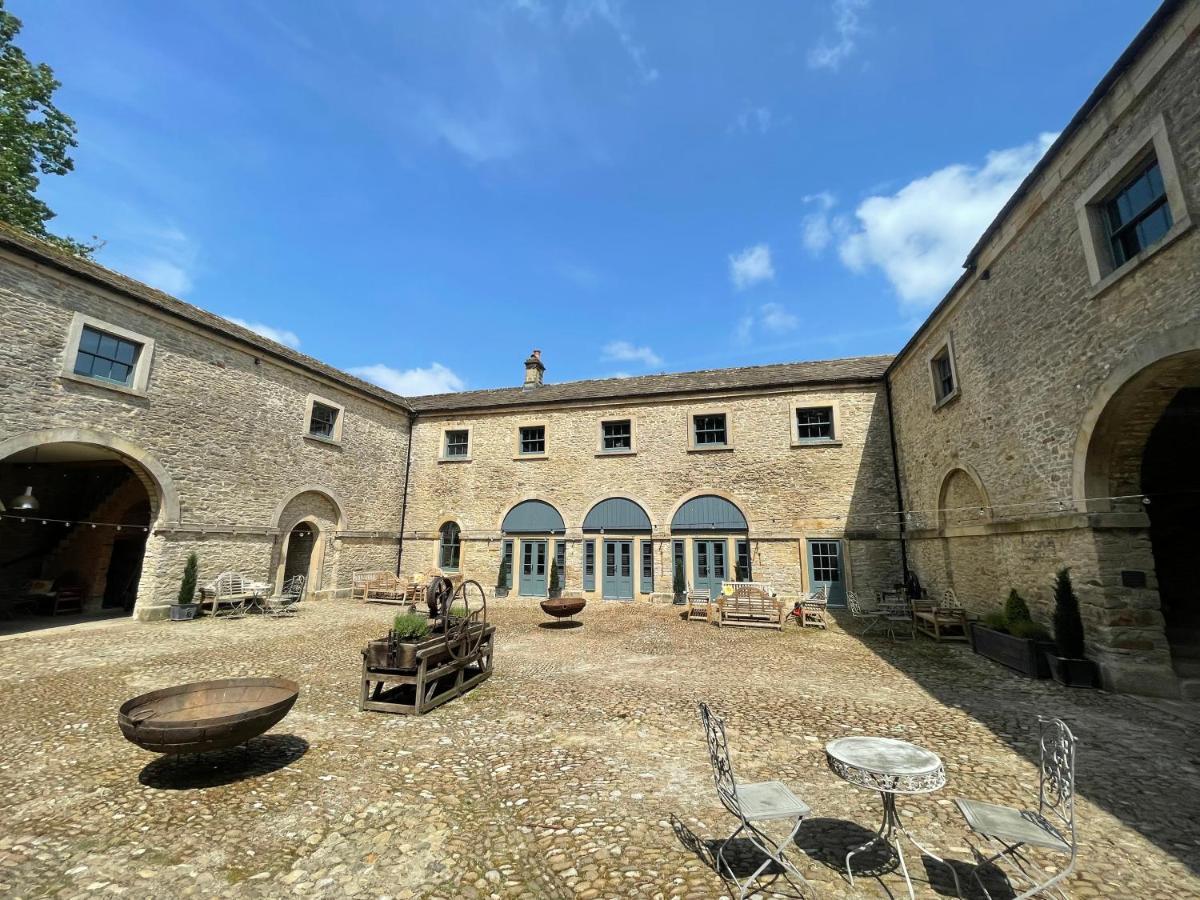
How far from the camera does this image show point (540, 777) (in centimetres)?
455

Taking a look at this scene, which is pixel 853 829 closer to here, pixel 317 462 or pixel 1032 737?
pixel 1032 737

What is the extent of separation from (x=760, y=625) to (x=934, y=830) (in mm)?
8778

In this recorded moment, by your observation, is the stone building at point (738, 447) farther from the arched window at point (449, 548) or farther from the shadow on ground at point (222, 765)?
the shadow on ground at point (222, 765)

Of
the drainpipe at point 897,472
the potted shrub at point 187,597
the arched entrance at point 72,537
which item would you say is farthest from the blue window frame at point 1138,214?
the arched entrance at point 72,537

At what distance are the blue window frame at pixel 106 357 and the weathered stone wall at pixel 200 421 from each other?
34 centimetres

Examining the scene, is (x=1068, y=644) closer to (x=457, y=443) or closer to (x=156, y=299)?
(x=457, y=443)

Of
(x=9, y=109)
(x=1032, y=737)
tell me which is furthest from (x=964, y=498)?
(x=9, y=109)

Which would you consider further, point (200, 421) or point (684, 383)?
point (684, 383)

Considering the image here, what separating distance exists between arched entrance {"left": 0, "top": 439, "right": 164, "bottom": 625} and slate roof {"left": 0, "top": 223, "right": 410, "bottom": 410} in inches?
173

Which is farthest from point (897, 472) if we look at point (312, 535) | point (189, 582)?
point (189, 582)

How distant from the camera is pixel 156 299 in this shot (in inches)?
486

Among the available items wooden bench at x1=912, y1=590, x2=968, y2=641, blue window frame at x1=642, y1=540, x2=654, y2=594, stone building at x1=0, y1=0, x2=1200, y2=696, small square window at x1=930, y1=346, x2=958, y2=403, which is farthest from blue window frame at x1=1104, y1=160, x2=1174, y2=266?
blue window frame at x1=642, y1=540, x2=654, y2=594

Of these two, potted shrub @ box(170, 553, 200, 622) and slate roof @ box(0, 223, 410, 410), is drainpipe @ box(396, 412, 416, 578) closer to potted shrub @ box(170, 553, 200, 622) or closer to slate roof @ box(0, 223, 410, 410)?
slate roof @ box(0, 223, 410, 410)

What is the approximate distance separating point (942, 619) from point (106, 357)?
772 inches
